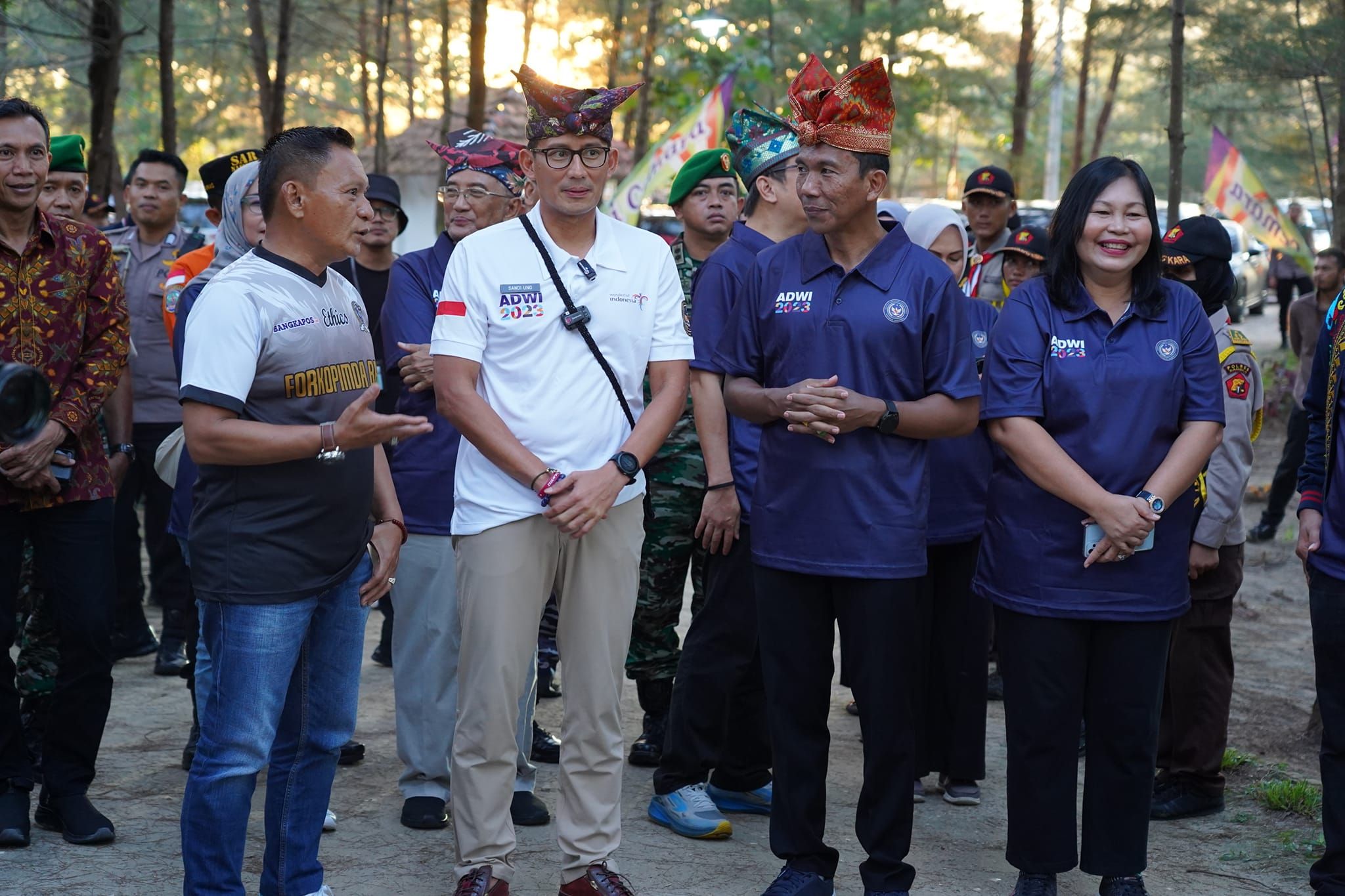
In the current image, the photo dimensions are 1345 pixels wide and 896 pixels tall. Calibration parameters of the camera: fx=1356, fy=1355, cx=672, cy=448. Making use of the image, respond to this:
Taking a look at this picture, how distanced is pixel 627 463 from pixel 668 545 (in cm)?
135

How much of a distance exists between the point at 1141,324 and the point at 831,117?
1.11 meters

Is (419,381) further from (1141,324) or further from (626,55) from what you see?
(626,55)

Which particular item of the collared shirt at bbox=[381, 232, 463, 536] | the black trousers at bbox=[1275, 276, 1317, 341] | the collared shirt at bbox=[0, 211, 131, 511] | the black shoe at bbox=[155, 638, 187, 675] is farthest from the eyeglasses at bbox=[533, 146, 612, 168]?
the black trousers at bbox=[1275, 276, 1317, 341]

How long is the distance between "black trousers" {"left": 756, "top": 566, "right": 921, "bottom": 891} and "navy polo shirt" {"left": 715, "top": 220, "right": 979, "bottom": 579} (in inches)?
4.0

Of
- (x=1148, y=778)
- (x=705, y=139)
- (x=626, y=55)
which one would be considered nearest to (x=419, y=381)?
(x=1148, y=778)

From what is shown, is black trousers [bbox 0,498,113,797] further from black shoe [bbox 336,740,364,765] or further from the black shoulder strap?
the black shoulder strap

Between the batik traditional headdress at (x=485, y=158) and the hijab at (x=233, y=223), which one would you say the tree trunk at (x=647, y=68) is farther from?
the hijab at (x=233, y=223)

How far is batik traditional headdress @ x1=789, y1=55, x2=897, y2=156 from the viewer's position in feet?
13.1

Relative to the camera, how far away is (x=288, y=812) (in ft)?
12.5

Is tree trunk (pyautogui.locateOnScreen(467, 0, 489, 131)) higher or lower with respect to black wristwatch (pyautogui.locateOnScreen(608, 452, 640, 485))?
higher

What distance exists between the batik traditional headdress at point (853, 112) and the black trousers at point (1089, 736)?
151 centimetres

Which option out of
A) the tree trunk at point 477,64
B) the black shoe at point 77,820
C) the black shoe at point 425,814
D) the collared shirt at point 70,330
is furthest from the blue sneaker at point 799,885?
the tree trunk at point 477,64

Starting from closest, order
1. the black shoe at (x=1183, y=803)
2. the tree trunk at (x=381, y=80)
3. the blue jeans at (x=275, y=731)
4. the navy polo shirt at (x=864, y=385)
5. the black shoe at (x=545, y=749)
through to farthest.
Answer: the blue jeans at (x=275, y=731), the navy polo shirt at (x=864, y=385), the black shoe at (x=1183, y=803), the black shoe at (x=545, y=749), the tree trunk at (x=381, y=80)

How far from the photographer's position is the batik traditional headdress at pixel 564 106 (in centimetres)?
396
